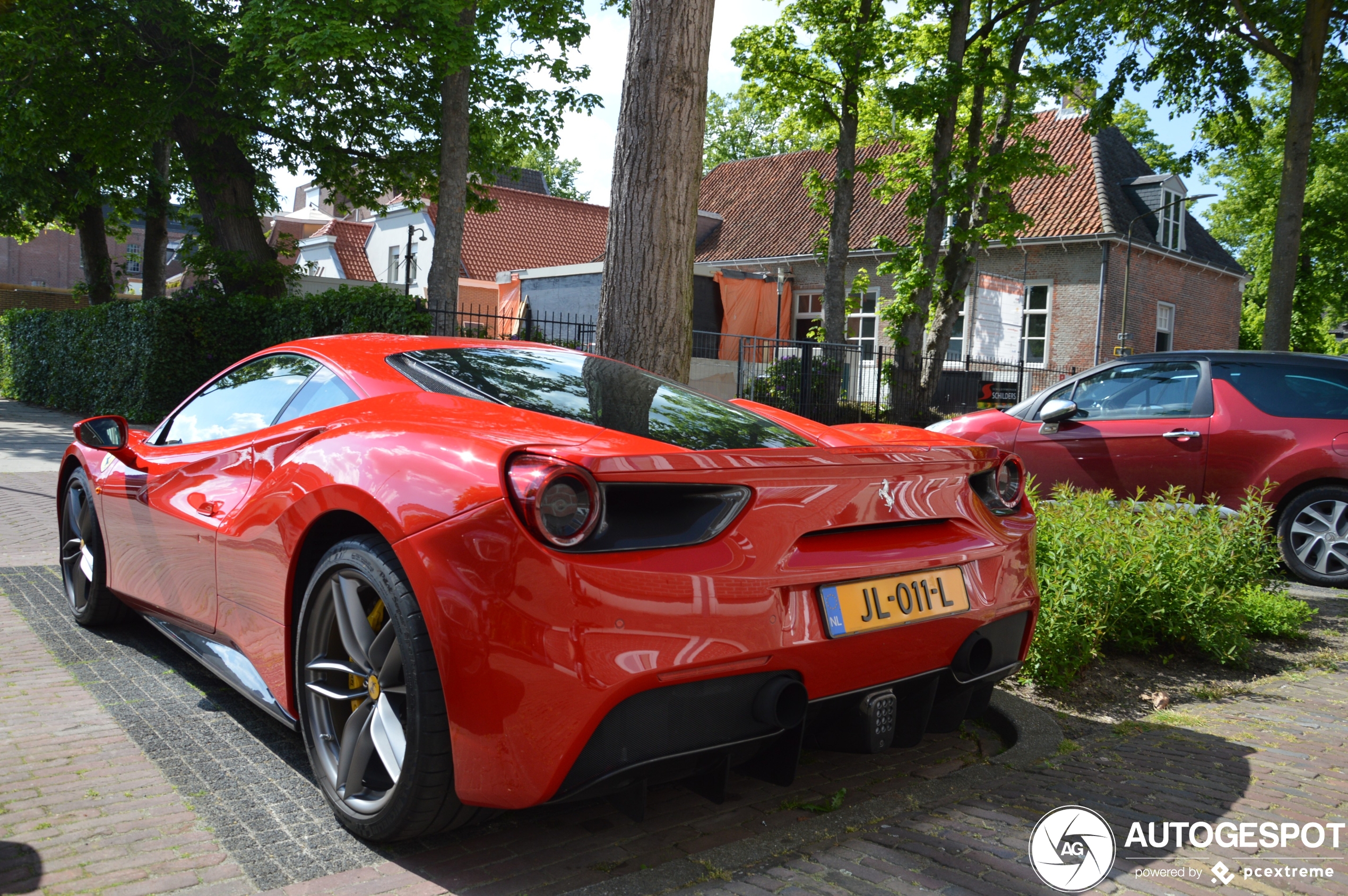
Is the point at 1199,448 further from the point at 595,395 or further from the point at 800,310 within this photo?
the point at 800,310

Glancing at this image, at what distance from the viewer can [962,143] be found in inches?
591

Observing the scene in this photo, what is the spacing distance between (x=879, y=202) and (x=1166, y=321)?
916cm

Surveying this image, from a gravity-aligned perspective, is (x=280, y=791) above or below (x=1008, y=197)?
below

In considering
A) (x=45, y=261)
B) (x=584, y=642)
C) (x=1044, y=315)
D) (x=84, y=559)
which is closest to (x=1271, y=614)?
(x=584, y=642)

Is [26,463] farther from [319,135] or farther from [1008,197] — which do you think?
[1008,197]

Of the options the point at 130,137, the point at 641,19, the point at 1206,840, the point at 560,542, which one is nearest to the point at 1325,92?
the point at 641,19

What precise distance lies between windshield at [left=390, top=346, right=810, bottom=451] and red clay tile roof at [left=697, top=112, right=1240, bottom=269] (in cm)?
2191

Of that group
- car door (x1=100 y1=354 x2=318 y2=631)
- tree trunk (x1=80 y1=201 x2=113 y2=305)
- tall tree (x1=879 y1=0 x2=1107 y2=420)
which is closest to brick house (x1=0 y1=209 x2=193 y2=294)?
tree trunk (x1=80 y1=201 x2=113 y2=305)

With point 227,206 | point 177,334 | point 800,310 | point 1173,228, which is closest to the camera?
point 177,334

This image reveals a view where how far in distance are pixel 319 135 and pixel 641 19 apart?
47.6 feet

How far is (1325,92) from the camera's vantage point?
46.9 feet

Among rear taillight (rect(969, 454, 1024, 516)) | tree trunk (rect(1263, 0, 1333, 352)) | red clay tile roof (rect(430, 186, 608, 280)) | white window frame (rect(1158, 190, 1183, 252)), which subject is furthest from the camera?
red clay tile roof (rect(430, 186, 608, 280))

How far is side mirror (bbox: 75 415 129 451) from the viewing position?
4.06 m

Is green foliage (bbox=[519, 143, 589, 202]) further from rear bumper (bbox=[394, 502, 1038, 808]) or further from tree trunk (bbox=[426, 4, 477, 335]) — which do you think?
rear bumper (bbox=[394, 502, 1038, 808])
